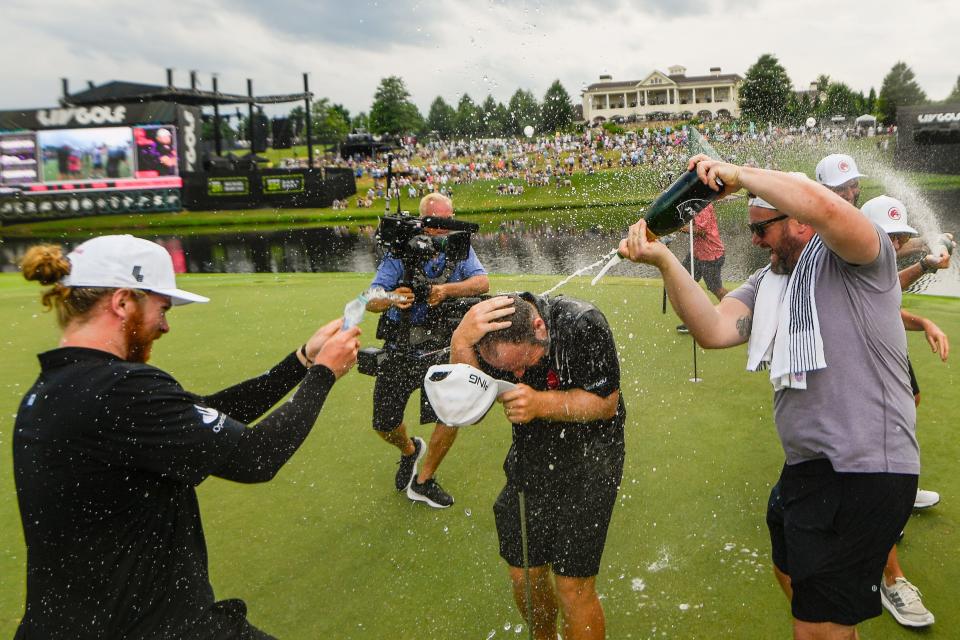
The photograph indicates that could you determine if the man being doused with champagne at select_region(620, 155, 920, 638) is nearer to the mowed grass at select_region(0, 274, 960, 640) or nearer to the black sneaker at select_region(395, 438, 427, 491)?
the mowed grass at select_region(0, 274, 960, 640)

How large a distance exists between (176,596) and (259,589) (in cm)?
150

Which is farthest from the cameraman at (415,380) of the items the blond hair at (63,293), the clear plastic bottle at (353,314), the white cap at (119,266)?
the blond hair at (63,293)

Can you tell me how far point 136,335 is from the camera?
6.59 ft

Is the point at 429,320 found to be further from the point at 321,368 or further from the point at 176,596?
the point at 176,596

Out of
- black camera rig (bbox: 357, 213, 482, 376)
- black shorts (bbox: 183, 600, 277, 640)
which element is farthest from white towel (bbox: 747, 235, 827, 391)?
black shorts (bbox: 183, 600, 277, 640)

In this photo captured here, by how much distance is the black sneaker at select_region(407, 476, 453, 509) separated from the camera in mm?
4171

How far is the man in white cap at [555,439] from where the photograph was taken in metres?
2.53

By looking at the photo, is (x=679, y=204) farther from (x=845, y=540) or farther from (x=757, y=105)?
(x=757, y=105)

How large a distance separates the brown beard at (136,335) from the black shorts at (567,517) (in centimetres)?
154

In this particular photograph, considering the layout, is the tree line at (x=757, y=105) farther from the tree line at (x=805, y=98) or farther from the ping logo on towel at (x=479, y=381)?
the ping logo on towel at (x=479, y=381)

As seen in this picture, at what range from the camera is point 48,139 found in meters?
39.0

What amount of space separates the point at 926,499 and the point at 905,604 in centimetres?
111

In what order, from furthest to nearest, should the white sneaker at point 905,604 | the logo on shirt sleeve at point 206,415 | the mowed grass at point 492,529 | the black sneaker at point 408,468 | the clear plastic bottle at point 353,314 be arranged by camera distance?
the black sneaker at point 408,468
the mowed grass at point 492,529
the white sneaker at point 905,604
the clear plastic bottle at point 353,314
the logo on shirt sleeve at point 206,415

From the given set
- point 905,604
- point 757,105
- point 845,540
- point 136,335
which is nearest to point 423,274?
point 136,335
